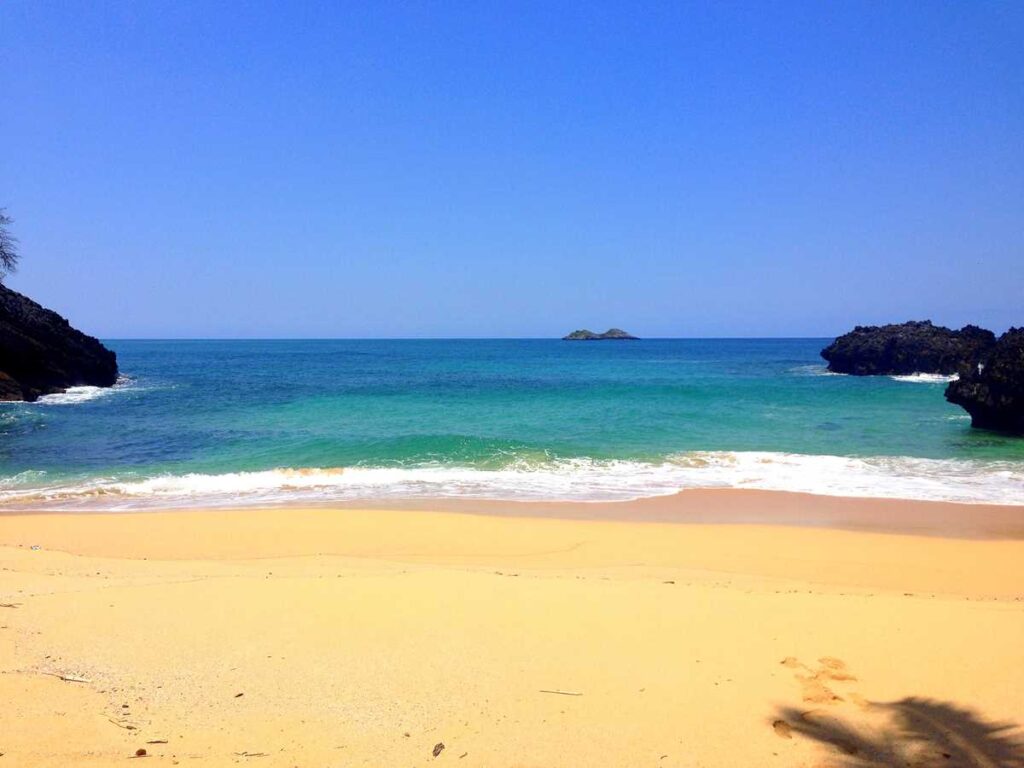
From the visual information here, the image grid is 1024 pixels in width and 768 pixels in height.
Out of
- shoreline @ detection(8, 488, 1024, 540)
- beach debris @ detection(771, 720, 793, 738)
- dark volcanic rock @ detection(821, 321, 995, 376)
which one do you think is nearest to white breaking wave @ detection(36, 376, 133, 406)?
→ shoreline @ detection(8, 488, 1024, 540)

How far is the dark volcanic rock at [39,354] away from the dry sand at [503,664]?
27033mm

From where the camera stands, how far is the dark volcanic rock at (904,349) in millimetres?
46375

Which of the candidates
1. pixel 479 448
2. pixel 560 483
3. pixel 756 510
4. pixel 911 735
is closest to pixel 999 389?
pixel 756 510

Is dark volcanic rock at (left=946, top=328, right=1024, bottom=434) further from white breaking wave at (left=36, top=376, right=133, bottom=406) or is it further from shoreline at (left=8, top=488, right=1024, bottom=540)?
white breaking wave at (left=36, top=376, right=133, bottom=406)

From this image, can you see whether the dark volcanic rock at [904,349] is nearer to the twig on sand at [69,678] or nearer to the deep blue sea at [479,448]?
the deep blue sea at [479,448]

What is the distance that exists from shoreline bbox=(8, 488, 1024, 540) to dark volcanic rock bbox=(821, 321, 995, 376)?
39.6 metres

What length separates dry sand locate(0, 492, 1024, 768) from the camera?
3480 millimetres

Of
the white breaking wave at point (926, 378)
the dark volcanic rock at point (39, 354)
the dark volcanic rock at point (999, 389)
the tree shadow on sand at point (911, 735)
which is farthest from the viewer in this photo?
the white breaking wave at point (926, 378)

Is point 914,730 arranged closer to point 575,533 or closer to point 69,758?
point 69,758

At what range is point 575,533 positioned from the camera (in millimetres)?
Result: 9859

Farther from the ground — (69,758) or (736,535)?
(69,758)

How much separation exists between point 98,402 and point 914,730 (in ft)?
104

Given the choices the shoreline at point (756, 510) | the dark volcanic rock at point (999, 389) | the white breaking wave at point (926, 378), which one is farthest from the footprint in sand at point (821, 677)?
the white breaking wave at point (926, 378)

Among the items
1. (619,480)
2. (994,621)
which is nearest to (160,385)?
(619,480)
